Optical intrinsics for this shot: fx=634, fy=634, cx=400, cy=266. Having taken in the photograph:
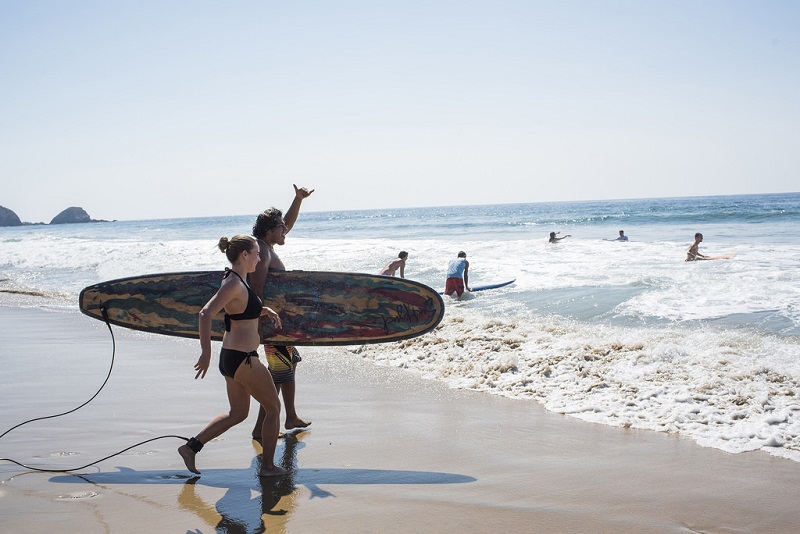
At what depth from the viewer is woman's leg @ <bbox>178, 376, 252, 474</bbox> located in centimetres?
376

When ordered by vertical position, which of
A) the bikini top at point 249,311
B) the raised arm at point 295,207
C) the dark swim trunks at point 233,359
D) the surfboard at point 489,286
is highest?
the raised arm at point 295,207

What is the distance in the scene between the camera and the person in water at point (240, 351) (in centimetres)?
351

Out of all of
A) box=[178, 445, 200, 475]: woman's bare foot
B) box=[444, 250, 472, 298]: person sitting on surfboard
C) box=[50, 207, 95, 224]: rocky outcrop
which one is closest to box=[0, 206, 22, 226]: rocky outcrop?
box=[50, 207, 95, 224]: rocky outcrop

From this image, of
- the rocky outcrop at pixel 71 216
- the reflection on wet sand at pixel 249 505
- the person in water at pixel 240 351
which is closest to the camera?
the reflection on wet sand at pixel 249 505

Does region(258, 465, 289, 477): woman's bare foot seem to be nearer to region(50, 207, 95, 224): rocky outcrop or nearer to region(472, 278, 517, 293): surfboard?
region(472, 278, 517, 293): surfboard

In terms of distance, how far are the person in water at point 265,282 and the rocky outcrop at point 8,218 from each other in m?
127

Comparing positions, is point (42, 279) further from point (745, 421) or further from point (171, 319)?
point (745, 421)

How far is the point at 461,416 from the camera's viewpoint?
512 centimetres

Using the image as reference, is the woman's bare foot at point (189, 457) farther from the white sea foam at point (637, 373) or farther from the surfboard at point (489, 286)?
the surfboard at point (489, 286)

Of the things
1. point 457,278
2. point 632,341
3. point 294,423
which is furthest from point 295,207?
point 457,278

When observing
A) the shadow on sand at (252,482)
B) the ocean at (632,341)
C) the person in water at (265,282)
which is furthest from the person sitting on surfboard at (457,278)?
the shadow on sand at (252,482)

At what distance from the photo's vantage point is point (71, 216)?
131375 millimetres

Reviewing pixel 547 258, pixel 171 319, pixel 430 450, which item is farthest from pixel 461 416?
pixel 547 258

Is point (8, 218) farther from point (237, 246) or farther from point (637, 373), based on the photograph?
point (237, 246)
